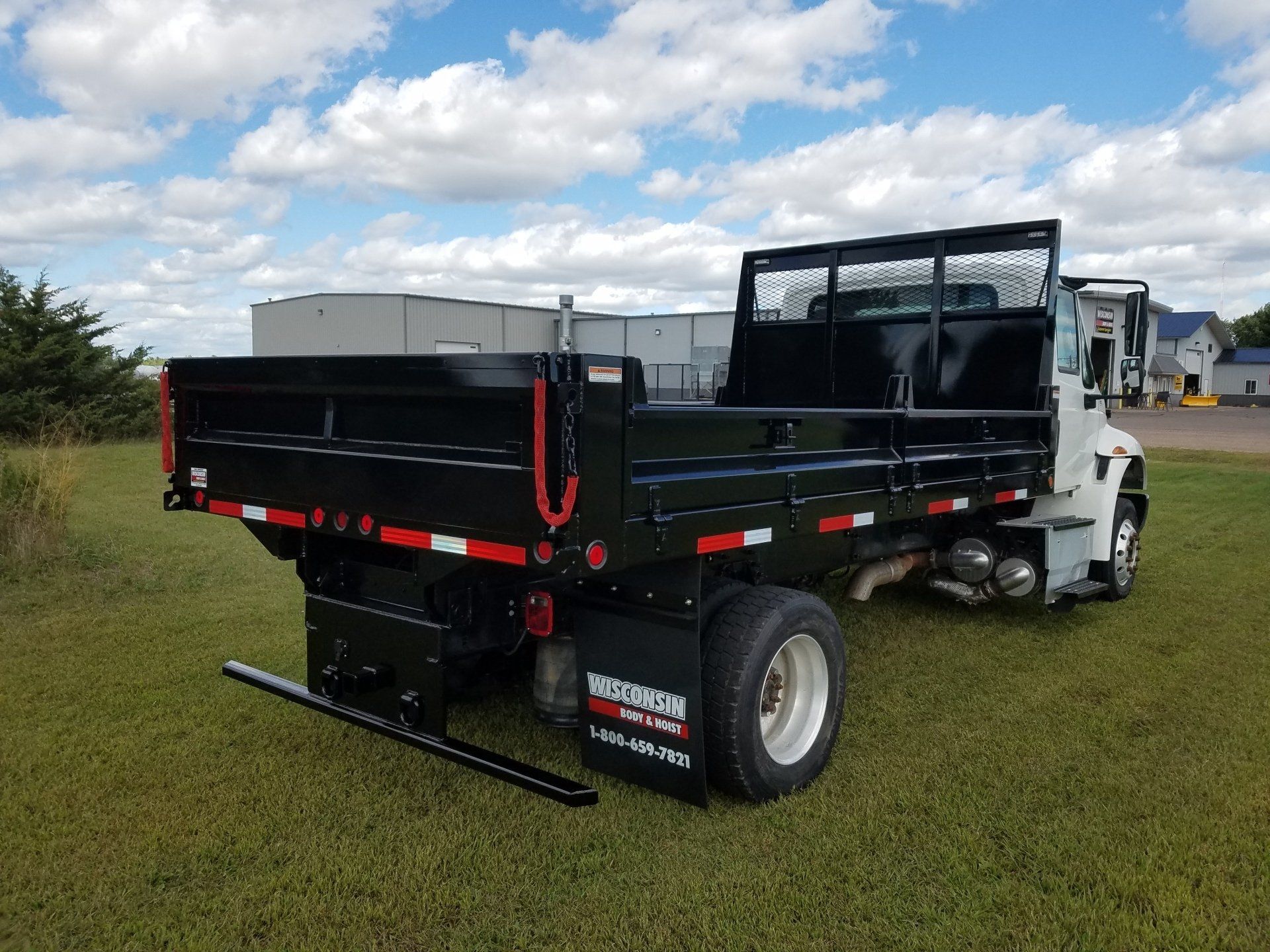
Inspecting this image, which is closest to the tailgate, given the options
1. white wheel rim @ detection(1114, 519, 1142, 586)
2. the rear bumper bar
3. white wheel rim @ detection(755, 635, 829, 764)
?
the rear bumper bar

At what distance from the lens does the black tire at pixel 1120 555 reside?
697 centimetres

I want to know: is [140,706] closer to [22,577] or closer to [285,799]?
[285,799]

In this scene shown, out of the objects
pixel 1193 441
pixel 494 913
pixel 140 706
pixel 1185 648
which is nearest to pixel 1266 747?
pixel 1185 648

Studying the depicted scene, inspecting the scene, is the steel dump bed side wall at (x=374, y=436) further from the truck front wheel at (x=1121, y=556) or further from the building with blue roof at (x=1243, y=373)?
the building with blue roof at (x=1243, y=373)

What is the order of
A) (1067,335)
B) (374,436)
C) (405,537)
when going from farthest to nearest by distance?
(1067,335), (374,436), (405,537)

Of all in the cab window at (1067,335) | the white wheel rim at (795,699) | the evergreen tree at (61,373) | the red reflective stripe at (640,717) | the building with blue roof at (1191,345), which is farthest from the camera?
the building with blue roof at (1191,345)

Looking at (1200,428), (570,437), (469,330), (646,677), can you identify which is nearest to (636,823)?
(646,677)

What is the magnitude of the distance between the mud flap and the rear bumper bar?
0.26 meters

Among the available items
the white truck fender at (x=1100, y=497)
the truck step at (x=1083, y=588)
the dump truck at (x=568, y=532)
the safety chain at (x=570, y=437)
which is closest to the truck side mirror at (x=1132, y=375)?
the white truck fender at (x=1100, y=497)

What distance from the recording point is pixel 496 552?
122 inches

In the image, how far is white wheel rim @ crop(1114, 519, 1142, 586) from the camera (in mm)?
7148

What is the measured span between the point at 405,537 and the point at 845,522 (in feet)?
6.36

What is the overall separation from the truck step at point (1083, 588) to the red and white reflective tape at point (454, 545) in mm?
4579

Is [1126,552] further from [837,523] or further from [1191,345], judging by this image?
[1191,345]
